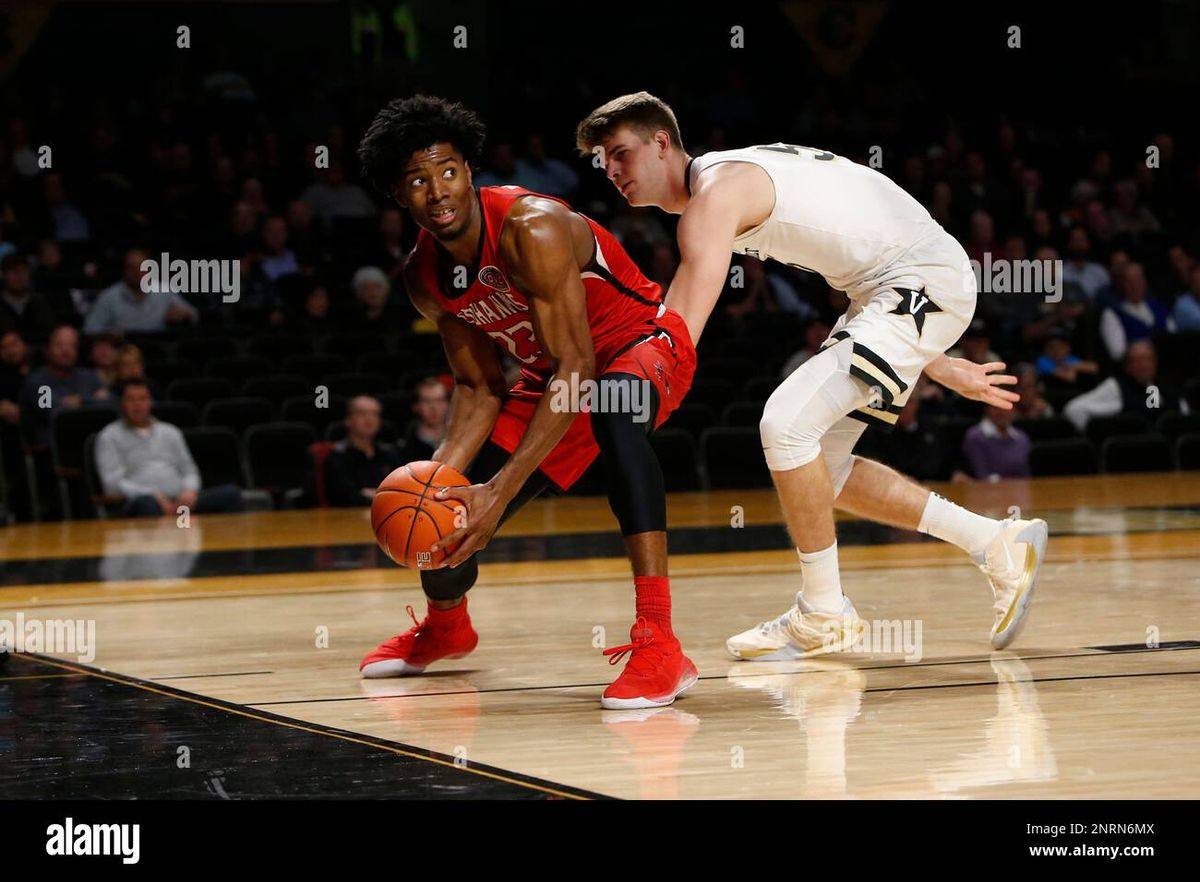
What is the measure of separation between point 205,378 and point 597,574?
5.17m

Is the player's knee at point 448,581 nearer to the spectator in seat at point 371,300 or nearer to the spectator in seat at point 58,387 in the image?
the spectator in seat at point 58,387

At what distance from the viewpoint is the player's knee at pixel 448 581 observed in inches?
189

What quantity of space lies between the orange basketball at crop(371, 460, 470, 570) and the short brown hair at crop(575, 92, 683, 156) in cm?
108

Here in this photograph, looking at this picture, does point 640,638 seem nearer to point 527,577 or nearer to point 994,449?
point 527,577

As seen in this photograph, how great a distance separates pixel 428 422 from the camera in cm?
1038

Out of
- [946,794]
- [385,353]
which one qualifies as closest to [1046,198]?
[385,353]

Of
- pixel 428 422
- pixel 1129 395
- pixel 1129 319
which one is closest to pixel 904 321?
pixel 428 422

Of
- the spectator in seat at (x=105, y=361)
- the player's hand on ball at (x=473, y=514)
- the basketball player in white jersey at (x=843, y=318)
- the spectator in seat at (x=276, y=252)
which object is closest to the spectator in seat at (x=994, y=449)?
the spectator in seat at (x=276, y=252)

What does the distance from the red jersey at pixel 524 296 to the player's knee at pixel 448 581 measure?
65cm

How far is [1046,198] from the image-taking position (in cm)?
1681

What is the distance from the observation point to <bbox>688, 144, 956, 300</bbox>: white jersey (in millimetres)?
4867

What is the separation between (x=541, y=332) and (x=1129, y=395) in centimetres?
929
